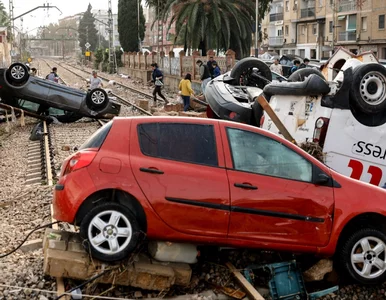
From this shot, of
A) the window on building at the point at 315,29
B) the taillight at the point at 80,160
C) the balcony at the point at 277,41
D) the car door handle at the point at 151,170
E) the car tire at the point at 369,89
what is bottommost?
the car door handle at the point at 151,170

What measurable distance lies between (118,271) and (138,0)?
59770mm

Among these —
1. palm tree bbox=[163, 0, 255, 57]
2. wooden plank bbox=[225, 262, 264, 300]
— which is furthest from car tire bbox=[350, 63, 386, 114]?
palm tree bbox=[163, 0, 255, 57]

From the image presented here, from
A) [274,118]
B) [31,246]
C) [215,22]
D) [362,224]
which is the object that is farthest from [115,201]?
[215,22]

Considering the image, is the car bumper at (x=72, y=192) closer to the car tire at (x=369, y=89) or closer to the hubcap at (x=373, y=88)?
the car tire at (x=369, y=89)

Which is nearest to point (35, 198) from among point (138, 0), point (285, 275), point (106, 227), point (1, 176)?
point (1, 176)

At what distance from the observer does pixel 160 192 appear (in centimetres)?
566

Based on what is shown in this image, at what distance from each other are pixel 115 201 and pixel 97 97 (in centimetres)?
1375

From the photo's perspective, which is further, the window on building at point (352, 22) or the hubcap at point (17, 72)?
the window on building at point (352, 22)

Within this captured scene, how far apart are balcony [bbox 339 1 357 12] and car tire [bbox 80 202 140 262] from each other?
57.2 m

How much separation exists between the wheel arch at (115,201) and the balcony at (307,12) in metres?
64.9

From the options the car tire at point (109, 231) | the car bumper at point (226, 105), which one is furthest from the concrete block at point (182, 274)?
the car bumper at point (226, 105)

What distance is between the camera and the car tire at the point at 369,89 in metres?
8.09

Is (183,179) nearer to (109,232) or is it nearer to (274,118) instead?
(109,232)

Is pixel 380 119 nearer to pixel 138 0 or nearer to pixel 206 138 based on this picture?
pixel 206 138
